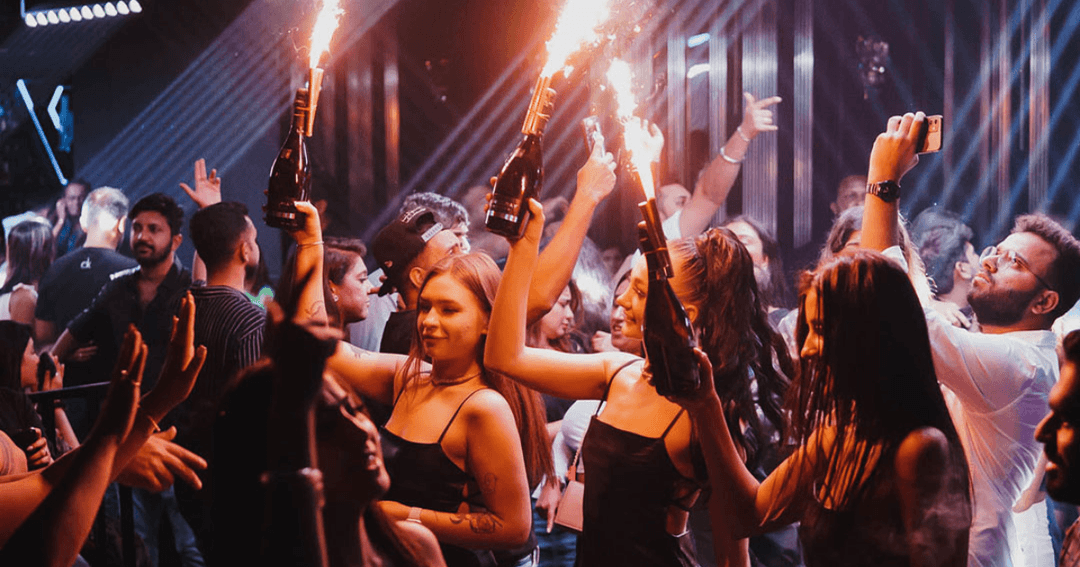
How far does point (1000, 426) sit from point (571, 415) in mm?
1581

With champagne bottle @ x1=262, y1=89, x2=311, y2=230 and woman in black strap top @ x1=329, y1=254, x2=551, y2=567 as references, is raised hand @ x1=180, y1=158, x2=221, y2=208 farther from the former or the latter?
woman in black strap top @ x1=329, y1=254, x2=551, y2=567

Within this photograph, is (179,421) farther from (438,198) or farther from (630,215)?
(630,215)

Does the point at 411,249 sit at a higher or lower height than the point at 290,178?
lower

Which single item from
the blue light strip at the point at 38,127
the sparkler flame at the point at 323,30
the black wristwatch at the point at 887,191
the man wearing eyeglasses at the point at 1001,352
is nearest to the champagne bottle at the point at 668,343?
the man wearing eyeglasses at the point at 1001,352

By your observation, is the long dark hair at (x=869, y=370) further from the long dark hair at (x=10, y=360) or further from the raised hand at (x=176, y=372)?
the long dark hair at (x=10, y=360)

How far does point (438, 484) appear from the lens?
242 cm

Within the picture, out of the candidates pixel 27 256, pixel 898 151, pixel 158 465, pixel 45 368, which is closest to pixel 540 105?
pixel 898 151

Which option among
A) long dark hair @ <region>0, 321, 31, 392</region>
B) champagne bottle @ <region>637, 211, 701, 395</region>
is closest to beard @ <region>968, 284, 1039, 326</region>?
champagne bottle @ <region>637, 211, 701, 395</region>

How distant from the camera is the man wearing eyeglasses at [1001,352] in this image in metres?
2.49

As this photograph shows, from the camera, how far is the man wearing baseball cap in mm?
3766

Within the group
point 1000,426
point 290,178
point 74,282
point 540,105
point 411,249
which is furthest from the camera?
point 74,282

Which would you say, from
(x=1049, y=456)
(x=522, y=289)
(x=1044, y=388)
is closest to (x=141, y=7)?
(x=522, y=289)

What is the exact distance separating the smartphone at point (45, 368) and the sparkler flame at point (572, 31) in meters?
3.03

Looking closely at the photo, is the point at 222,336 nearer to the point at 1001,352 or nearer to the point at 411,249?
the point at 411,249
